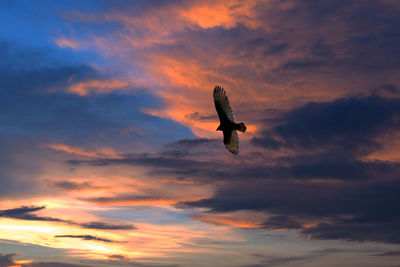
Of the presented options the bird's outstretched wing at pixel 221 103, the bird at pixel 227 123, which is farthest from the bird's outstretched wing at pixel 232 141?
the bird's outstretched wing at pixel 221 103

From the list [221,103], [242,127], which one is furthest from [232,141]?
[221,103]

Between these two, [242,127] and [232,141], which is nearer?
[242,127]

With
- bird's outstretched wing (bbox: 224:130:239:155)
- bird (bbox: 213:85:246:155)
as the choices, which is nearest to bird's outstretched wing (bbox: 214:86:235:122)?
bird (bbox: 213:85:246:155)

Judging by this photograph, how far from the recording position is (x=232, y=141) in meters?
60.5

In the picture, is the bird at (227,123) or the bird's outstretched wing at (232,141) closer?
the bird at (227,123)

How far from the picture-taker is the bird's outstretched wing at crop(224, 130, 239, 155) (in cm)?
5984

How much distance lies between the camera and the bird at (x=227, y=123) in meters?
57.5

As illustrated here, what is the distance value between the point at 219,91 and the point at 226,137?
5.40m

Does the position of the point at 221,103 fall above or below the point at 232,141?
above

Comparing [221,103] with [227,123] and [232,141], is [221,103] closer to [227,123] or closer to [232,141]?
[227,123]

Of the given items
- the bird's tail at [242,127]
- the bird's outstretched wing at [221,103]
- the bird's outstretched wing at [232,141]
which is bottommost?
the bird's outstretched wing at [232,141]

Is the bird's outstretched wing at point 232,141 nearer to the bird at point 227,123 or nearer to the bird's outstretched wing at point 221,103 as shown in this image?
the bird at point 227,123

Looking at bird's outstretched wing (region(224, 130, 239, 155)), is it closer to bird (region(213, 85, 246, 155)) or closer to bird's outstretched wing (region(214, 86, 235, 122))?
bird (region(213, 85, 246, 155))

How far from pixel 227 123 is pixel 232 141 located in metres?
2.48
